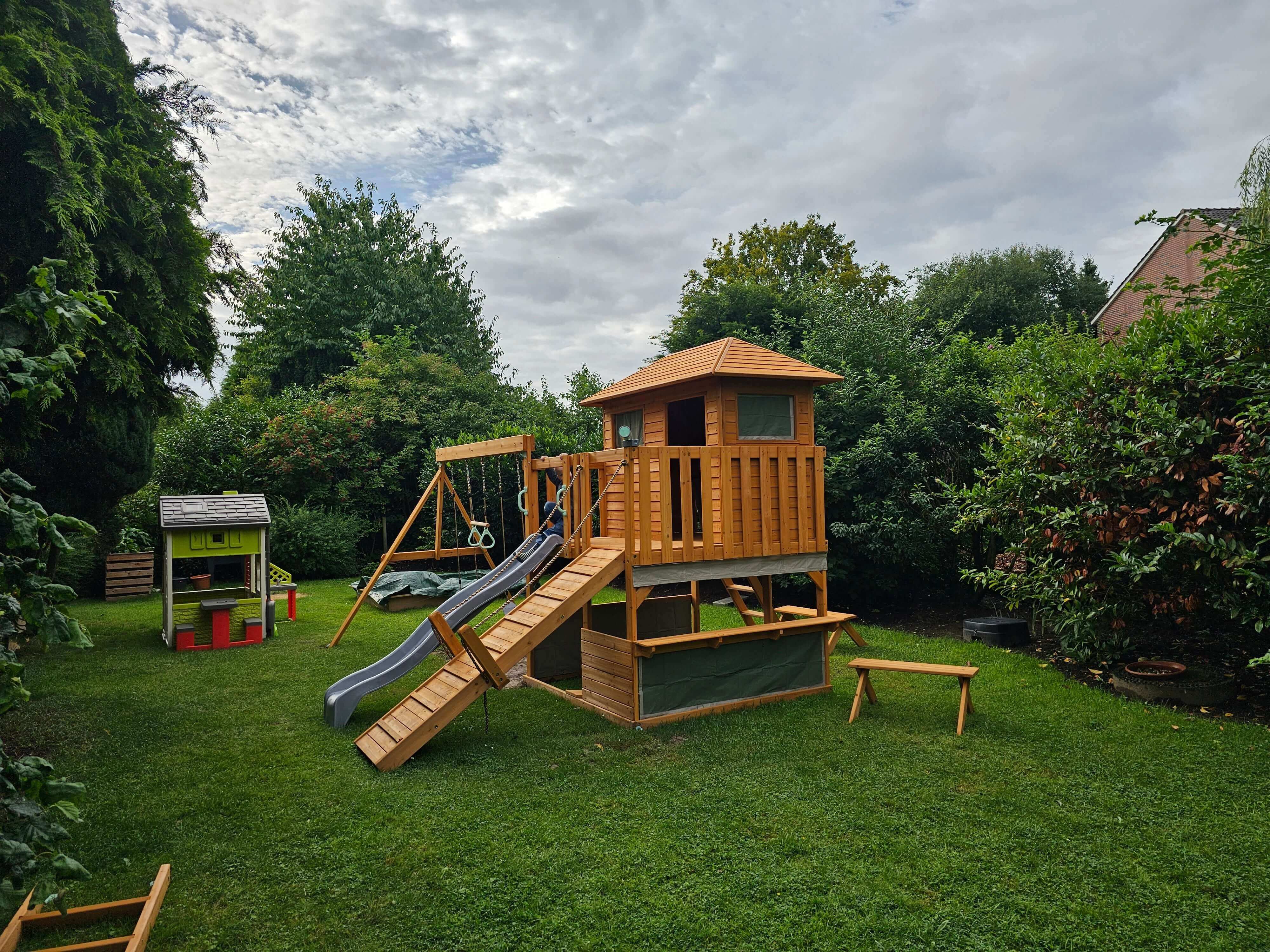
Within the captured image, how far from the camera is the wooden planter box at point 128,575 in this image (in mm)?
14031

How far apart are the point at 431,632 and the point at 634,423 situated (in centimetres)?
374

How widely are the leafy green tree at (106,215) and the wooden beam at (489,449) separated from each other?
125 inches

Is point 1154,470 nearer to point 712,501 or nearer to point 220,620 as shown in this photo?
point 712,501

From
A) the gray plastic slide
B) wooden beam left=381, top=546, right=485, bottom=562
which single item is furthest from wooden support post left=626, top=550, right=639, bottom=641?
wooden beam left=381, top=546, right=485, bottom=562

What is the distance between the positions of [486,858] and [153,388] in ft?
25.4

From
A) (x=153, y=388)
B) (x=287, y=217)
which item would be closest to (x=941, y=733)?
(x=153, y=388)

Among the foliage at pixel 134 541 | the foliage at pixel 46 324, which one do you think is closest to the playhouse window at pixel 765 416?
the foliage at pixel 46 324

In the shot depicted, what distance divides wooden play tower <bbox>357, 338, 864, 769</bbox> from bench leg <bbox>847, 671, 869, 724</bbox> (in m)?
0.73

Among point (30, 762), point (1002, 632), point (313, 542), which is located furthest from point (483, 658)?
point (313, 542)

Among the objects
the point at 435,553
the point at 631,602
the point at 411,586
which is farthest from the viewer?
the point at 411,586

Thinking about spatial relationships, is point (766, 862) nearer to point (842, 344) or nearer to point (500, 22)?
point (500, 22)

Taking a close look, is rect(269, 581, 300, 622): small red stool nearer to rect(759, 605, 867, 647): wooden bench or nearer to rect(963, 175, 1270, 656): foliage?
rect(759, 605, 867, 647): wooden bench

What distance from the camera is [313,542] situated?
→ 16.5 meters

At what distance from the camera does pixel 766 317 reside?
1991 cm
